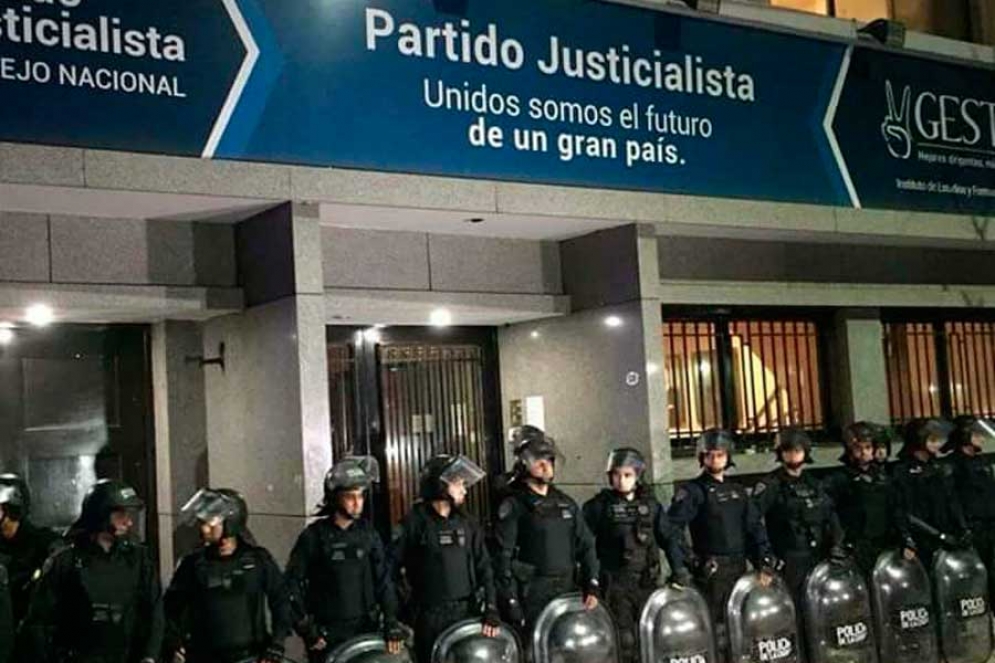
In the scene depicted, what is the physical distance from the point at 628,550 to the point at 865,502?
2.39 metres

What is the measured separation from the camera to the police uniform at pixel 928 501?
34.2 ft

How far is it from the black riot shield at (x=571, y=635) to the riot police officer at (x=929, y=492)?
3659 millimetres

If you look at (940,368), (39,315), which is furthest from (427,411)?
(940,368)

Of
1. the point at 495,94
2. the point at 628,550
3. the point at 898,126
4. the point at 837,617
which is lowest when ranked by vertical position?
the point at 837,617

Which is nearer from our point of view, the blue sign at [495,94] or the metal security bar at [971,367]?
the blue sign at [495,94]

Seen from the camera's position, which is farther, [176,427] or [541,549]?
[176,427]

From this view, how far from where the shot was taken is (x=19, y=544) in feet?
24.7

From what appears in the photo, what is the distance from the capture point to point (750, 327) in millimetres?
11992

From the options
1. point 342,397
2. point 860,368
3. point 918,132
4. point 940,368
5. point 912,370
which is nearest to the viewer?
point 342,397

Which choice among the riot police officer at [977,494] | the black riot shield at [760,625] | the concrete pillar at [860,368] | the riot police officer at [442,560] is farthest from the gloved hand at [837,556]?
the concrete pillar at [860,368]

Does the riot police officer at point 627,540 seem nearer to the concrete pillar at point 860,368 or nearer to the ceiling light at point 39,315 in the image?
the ceiling light at point 39,315

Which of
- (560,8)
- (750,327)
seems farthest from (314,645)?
(750,327)

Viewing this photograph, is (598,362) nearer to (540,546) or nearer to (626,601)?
(626,601)

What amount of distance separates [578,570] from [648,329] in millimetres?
2207
